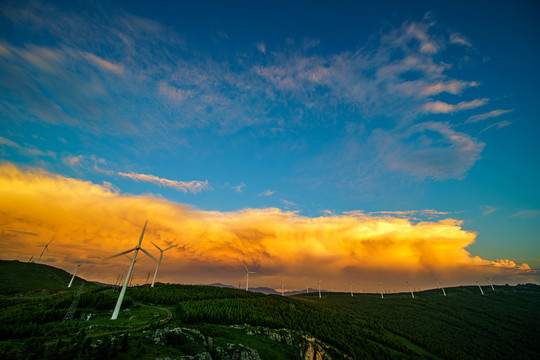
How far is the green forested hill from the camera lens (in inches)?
1467

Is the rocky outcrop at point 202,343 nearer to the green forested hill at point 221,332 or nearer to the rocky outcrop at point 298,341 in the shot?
the green forested hill at point 221,332

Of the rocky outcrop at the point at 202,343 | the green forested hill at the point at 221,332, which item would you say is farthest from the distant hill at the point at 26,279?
the rocky outcrop at the point at 202,343

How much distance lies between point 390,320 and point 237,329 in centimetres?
16320

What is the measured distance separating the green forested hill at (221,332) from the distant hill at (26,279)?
4.76 meters

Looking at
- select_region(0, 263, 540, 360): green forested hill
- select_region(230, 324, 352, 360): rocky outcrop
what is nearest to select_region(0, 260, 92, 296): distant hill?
select_region(0, 263, 540, 360): green forested hill

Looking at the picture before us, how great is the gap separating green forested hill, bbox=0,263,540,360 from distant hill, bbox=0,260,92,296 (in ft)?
15.6

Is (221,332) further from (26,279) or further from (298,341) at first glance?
(26,279)

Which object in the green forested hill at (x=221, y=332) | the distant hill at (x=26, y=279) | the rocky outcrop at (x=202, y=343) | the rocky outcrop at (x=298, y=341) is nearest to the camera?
the green forested hill at (x=221, y=332)

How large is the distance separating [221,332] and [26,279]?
190m

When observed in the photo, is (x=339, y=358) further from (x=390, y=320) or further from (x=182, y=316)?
(x=390, y=320)

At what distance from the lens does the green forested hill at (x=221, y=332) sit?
3725cm

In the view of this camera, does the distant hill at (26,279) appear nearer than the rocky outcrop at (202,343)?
No

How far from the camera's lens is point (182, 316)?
81250 mm

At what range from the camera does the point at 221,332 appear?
215 ft
